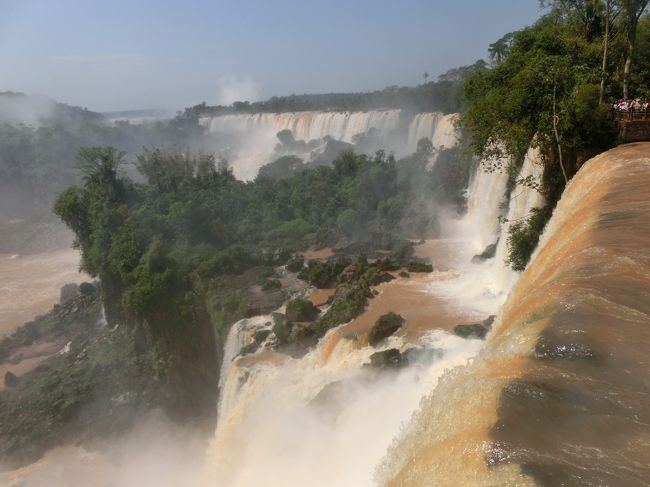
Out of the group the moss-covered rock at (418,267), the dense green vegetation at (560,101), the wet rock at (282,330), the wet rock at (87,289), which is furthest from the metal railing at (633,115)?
the wet rock at (87,289)

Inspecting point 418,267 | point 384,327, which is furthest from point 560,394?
point 418,267

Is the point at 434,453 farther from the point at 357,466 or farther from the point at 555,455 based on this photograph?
the point at 357,466

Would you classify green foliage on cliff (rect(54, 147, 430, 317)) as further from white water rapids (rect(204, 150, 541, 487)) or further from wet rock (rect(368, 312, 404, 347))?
wet rock (rect(368, 312, 404, 347))

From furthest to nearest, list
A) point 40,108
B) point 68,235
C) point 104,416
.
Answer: point 40,108, point 68,235, point 104,416

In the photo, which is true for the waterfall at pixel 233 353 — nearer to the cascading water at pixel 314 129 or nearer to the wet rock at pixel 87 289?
the wet rock at pixel 87 289

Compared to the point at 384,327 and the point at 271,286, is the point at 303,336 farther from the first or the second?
the point at 271,286

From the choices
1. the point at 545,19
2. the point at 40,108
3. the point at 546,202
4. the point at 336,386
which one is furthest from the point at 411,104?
the point at 40,108

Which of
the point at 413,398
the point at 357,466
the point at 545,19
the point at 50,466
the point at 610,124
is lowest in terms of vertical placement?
the point at 50,466
